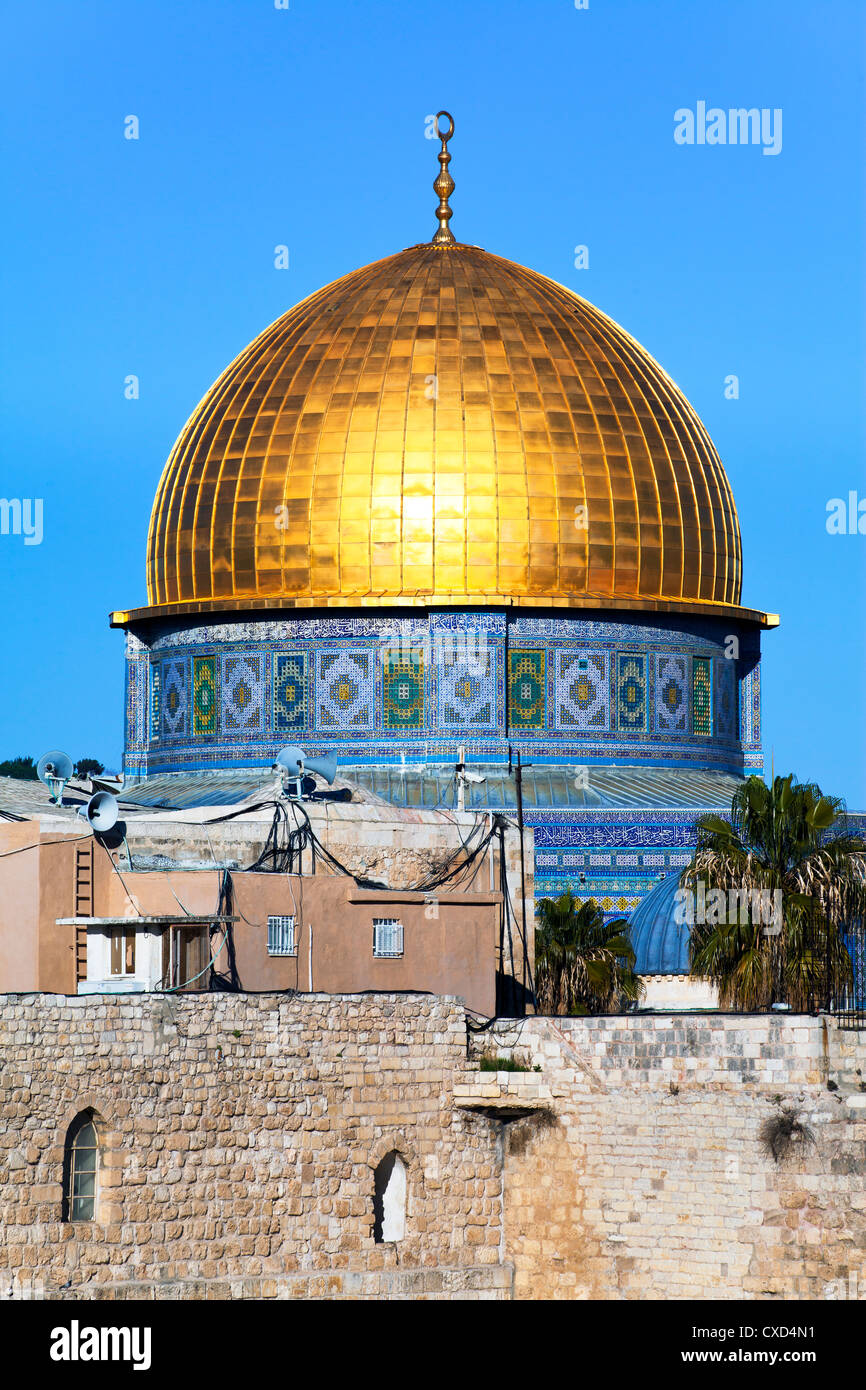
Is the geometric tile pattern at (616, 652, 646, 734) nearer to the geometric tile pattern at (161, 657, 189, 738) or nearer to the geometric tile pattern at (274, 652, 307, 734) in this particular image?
the geometric tile pattern at (274, 652, 307, 734)

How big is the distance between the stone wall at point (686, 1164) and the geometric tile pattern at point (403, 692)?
13174mm

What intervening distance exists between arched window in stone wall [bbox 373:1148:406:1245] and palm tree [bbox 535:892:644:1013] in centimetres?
566

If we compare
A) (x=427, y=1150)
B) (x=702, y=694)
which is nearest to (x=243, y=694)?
(x=702, y=694)

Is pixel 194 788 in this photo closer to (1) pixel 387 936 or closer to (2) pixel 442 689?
(2) pixel 442 689

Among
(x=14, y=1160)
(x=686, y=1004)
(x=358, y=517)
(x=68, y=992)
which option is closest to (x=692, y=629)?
(x=358, y=517)

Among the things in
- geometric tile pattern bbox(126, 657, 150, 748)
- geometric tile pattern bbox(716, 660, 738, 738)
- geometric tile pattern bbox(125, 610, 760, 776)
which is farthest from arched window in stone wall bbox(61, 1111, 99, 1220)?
geometric tile pattern bbox(716, 660, 738, 738)

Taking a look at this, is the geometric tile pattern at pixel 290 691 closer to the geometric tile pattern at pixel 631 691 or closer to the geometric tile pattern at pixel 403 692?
the geometric tile pattern at pixel 403 692

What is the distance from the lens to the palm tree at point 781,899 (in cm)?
2397

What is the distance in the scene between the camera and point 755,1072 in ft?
65.5

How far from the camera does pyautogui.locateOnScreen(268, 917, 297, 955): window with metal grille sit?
73.0 feet

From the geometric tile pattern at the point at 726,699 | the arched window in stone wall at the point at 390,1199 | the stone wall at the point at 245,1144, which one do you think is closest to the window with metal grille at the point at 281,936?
the stone wall at the point at 245,1144
